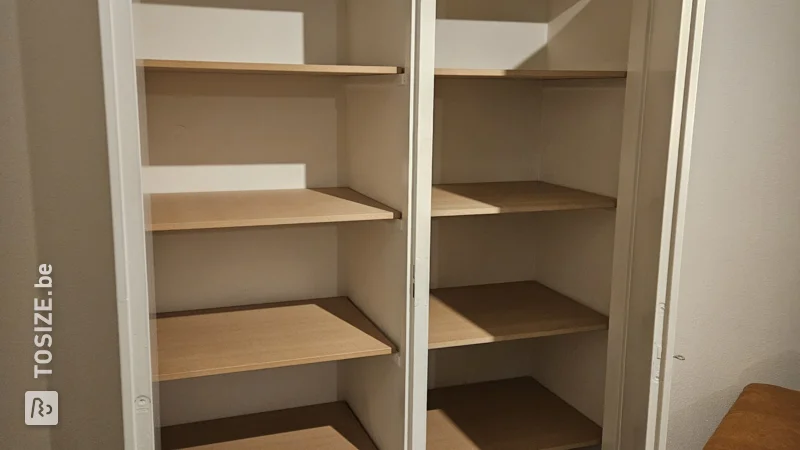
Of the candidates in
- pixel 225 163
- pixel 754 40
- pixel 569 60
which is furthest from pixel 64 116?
pixel 754 40

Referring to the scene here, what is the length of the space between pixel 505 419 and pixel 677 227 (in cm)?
86

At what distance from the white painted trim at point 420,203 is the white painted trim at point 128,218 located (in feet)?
2.09

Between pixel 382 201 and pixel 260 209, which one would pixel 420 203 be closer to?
pixel 382 201

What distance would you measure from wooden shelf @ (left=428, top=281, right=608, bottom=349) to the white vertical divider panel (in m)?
0.16

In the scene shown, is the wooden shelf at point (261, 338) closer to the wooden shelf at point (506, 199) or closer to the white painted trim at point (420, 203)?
the white painted trim at point (420, 203)

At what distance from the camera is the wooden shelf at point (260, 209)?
1.58 m

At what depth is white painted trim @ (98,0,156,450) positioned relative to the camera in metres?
1.20

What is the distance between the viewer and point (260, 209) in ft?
5.71

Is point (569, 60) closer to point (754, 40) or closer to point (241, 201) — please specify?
point (754, 40)

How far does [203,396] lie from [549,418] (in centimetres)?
109

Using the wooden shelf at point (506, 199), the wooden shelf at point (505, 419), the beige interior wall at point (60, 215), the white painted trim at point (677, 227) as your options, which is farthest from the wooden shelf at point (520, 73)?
the wooden shelf at point (505, 419)

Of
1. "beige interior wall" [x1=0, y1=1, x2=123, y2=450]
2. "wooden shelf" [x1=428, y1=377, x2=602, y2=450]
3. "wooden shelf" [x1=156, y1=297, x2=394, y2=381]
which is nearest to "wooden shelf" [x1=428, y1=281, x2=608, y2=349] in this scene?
"wooden shelf" [x1=156, y1=297, x2=394, y2=381]

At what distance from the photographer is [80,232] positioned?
5.94ft

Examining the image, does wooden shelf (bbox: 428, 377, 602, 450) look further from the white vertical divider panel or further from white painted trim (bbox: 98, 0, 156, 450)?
white painted trim (bbox: 98, 0, 156, 450)
